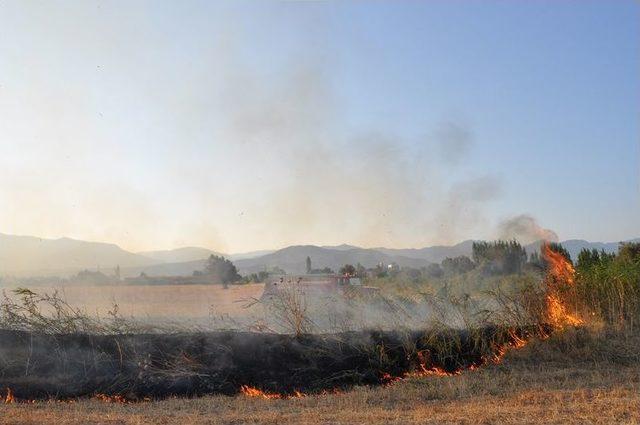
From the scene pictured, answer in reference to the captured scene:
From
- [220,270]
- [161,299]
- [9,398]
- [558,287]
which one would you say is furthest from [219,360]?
[220,270]

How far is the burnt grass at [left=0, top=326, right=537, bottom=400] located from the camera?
450 inches

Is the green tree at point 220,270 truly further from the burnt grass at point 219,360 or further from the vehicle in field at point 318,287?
the burnt grass at point 219,360

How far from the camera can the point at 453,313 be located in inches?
543

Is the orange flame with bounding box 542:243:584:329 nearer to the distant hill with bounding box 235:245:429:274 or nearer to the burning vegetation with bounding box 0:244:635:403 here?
the burning vegetation with bounding box 0:244:635:403

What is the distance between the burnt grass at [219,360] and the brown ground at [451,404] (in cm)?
73

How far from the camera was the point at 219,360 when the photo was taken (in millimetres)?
12102

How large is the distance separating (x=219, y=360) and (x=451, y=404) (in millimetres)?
4647

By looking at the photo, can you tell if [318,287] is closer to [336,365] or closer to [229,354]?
[336,365]

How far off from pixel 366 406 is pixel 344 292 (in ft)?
19.4

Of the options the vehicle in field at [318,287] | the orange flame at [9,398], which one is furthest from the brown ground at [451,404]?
the vehicle in field at [318,287]

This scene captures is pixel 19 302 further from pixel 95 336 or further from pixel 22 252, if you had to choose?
pixel 22 252

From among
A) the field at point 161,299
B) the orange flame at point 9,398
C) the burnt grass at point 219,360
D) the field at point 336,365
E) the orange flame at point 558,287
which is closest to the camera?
the field at point 336,365

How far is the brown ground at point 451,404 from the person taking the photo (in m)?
8.41

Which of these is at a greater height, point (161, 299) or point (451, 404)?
point (161, 299)
